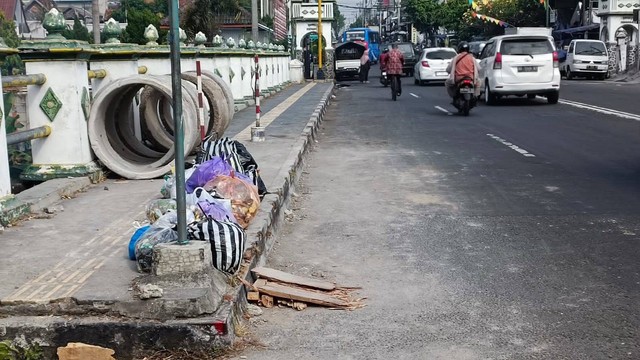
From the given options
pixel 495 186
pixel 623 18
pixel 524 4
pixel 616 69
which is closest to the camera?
pixel 495 186

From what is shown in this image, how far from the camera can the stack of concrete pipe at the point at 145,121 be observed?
8.75 m

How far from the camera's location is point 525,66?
2123 centimetres

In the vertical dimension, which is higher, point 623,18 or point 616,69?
point 623,18

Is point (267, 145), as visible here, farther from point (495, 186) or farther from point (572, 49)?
point (572, 49)

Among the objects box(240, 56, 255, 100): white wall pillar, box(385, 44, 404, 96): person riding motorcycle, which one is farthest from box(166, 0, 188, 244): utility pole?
box(385, 44, 404, 96): person riding motorcycle

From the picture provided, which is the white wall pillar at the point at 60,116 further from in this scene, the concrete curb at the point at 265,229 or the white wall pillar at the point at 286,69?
the white wall pillar at the point at 286,69

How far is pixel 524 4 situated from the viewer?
6638cm

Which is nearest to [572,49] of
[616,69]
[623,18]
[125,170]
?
[616,69]

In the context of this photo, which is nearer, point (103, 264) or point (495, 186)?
point (103, 264)

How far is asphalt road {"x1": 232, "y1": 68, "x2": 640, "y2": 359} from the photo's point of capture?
4.61m

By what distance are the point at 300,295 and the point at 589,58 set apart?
1447 inches

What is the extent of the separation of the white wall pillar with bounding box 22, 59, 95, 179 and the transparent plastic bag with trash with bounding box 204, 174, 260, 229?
2.47m

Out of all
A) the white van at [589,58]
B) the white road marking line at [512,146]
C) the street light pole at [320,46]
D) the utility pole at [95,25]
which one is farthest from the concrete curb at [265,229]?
the white van at [589,58]

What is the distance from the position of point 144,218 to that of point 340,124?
11.6 metres
